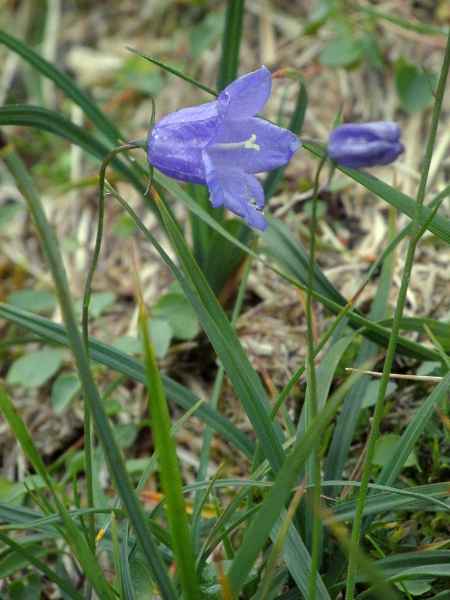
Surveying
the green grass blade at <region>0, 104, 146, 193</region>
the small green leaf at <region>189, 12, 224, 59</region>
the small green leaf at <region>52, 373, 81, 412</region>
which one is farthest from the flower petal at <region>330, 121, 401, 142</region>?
the small green leaf at <region>189, 12, 224, 59</region>

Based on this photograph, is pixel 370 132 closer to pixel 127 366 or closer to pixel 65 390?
pixel 127 366

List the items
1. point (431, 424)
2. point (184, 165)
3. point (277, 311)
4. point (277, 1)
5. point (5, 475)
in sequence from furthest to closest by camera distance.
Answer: point (277, 1) < point (277, 311) < point (5, 475) < point (431, 424) < point (184, 165)

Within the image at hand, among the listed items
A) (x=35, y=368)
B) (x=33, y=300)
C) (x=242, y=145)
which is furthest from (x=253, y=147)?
(x=33, y=300)

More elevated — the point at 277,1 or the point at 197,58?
the point at 277,1

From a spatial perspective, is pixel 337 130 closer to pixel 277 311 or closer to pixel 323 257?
pixel 277 311

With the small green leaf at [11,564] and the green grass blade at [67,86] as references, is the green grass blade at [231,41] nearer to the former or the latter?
the green grass blade at [67,86]

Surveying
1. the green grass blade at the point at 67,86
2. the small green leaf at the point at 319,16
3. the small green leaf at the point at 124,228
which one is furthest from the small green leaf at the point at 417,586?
the small green leaf at the point at 319,16

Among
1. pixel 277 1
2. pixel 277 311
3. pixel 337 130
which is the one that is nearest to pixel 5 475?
pixel 277 311
